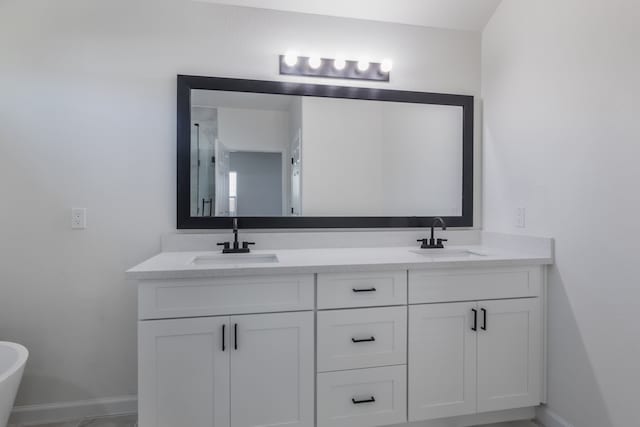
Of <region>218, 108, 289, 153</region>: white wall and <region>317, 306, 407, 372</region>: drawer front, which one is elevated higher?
<region>218, 108, 289, 153</region>: white wall

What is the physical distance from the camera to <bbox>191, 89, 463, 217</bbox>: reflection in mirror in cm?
195

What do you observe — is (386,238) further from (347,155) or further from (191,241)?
(191,241)

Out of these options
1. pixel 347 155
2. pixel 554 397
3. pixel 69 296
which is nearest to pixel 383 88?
pixel 347 155

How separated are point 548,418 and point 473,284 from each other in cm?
82

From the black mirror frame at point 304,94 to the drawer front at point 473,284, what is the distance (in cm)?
56

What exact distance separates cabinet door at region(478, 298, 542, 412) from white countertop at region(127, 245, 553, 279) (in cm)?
22

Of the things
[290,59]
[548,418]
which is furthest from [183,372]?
[548,418]

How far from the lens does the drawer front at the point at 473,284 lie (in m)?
1.61

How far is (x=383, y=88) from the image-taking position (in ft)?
7.04

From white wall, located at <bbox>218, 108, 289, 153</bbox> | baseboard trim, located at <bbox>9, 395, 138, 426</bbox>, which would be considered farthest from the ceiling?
baseboard trim, located at <bbox>9, 395, 138, 426</bbox>

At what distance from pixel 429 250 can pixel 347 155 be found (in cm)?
75

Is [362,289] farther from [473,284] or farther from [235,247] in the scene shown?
[235,247]

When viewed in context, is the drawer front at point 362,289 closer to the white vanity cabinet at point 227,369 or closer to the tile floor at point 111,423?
the white vanity cabinet at point 227,369

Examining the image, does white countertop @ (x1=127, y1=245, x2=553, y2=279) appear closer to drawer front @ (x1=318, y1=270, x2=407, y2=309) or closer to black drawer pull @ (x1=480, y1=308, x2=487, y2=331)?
drawer front @ (x1=318, y1=270, x2=407, y2=309)
